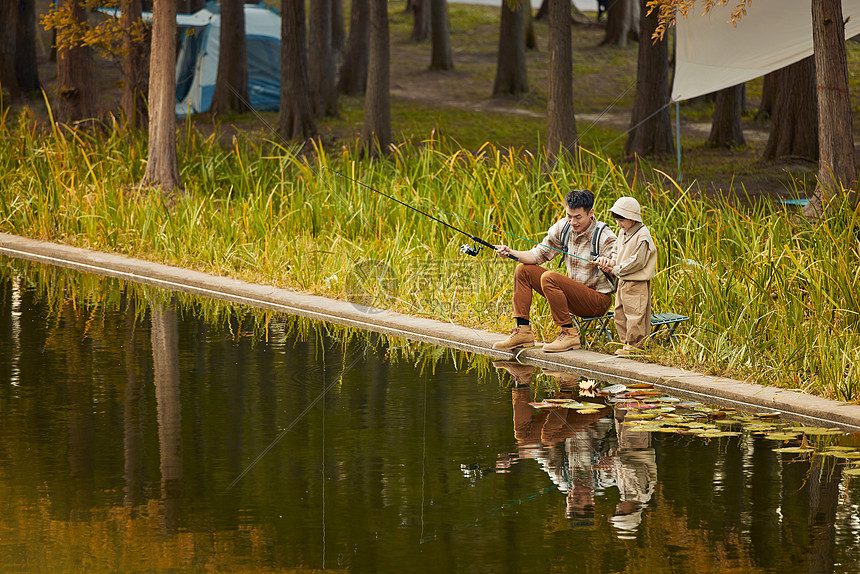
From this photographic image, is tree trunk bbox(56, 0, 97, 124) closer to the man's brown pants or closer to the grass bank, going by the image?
the grass bank

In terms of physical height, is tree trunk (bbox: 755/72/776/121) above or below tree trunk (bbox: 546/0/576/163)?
below

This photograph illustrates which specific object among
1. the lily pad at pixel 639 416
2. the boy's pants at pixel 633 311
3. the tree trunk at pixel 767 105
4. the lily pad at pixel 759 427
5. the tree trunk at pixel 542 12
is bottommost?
the tree trunk at pixel 767 105

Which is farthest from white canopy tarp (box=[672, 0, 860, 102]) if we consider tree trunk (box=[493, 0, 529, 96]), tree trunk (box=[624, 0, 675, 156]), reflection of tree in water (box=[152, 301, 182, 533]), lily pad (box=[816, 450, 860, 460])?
tree trunk (box=[493, 0, 529, 96])

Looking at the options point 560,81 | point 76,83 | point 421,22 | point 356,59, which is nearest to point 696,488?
point 560,81

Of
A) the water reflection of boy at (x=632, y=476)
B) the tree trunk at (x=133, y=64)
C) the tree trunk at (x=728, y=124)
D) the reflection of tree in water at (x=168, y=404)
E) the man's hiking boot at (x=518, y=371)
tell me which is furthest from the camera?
the tree trunk at (x=728, y=124)

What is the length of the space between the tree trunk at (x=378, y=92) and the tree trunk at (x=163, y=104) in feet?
20.4

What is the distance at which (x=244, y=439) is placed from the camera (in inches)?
309

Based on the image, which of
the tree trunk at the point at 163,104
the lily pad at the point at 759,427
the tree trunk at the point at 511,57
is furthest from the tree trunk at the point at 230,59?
the lily pad at the point at 759,427

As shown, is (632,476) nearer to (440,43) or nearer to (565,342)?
(565,342)

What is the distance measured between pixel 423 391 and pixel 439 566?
11.4ft

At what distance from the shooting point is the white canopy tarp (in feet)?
61.2

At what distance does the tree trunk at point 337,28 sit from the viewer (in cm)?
4331

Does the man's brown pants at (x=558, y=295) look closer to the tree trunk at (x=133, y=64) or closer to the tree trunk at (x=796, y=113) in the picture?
the tree trunk at (x=133, y=64)

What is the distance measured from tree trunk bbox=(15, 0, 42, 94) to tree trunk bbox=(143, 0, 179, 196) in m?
20.2
